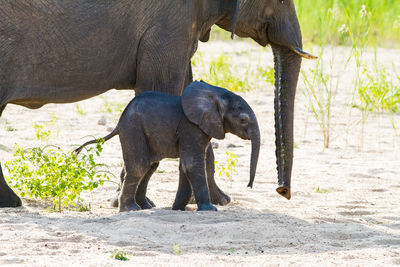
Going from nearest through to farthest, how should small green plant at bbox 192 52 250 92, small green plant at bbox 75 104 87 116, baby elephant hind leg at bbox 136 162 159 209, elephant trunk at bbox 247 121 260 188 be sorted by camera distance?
elephant trunk at bbox 247 121 260 188 → baby elephant hind leg at bbox 136 162 159 209 → small green plant at bbox 75 104 87 116 → small green plant at bbox 192 52 250 92

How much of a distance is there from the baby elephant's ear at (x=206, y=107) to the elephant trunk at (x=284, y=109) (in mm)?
750

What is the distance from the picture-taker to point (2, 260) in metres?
4.47

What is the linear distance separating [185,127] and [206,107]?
0.64ft

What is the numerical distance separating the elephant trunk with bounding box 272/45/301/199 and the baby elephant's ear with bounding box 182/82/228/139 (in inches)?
29.5

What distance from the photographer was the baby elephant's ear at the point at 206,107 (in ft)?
18.8

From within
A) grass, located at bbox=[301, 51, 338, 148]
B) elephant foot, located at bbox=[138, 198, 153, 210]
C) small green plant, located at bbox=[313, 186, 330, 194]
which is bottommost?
elephant foot, located at bbox=[138, 198, 153, 210]

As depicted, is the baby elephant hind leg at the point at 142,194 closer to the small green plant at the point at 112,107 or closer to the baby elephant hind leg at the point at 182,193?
the baby elephant hind leg at the point at 182,193

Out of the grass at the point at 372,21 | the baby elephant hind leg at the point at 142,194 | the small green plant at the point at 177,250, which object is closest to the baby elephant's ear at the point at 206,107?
the baby elephant hind leg at the point at 142,194

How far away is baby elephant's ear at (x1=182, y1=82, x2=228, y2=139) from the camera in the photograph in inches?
226

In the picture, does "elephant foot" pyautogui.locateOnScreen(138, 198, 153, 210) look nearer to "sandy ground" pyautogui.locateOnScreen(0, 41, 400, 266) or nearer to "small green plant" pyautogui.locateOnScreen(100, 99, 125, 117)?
"sandy ground" pyautogui.locateOnScreen(0, 41, 400, 266)

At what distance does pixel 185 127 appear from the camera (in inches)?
228

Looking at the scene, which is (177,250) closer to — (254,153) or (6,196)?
(254,153)

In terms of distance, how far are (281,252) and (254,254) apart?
175mm

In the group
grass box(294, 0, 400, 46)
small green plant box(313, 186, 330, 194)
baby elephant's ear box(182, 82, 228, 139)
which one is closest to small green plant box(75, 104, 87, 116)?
small green plant box(313, 186, 330, 194)
